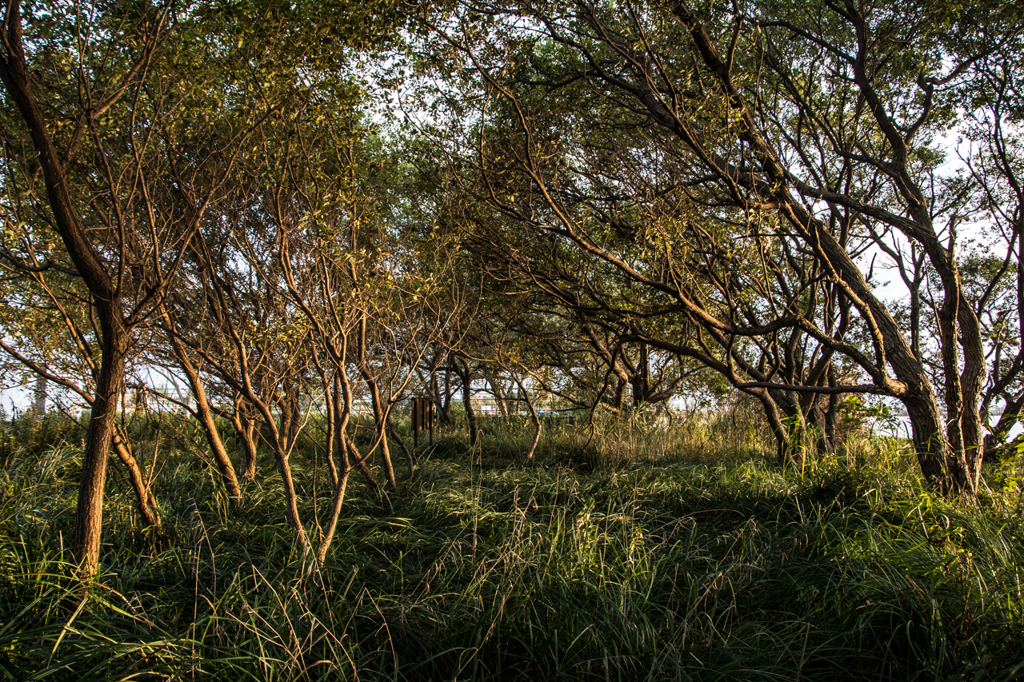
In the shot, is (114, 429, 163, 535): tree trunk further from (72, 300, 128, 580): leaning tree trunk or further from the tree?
the tree

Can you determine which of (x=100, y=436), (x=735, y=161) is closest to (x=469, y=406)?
(x=735, y=161)

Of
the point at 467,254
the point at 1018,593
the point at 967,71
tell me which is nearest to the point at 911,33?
the point at 967,71

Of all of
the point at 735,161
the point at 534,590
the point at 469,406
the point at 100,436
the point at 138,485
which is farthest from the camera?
the point at 469,406

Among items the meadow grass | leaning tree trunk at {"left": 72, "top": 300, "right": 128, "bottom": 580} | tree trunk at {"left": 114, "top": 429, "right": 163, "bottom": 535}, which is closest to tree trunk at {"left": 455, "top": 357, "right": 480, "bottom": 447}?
the meadow grass

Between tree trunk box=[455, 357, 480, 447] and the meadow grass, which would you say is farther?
tree trunk box=[455, 357, 480, 447]

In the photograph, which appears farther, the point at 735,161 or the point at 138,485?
the point at 735,161

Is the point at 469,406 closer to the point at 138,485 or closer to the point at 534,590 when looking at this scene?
the point at 138,485

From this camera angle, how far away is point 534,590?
299 cm

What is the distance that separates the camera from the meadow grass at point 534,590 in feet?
8.20

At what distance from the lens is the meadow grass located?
2498mm

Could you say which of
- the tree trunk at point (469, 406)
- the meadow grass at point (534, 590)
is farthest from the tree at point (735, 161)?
the tree trunk at point (469, 406)

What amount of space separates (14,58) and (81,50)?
11.3 inches

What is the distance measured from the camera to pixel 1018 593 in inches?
105

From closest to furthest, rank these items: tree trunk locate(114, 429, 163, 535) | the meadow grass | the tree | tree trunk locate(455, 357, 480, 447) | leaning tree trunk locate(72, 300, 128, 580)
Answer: the meadow grass → leaning tree trunk locate(72, 300, 128, 580) → tree trunk locate(114, 429, 163, 535) → the tree → tree trunk locate(455, 357, 480, 447)
